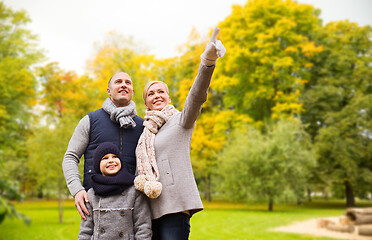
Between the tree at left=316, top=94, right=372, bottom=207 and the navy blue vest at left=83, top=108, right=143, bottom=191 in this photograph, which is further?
the tree at left=316, top=94, right=372, bottom=207

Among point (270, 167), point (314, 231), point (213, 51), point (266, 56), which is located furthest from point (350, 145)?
point (213, 51)

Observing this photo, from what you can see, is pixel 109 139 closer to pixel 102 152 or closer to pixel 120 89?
pixel 102 152

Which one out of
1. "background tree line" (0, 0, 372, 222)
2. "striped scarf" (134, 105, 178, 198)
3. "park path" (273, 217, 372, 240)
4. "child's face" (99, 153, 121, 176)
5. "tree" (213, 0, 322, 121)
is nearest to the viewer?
"striped scarf" (134, 105, 178, 198)

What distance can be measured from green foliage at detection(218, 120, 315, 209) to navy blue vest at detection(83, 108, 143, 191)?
13.3 m

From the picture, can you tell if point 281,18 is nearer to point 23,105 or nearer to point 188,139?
point 23,105

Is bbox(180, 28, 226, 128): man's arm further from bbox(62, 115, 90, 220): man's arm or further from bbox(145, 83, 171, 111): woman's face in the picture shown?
bbox(62, 115, 90, 220): man's arm

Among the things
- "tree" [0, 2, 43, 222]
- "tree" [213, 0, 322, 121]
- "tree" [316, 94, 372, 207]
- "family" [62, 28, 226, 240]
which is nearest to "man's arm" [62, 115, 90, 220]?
"family" [62, 28, 226, 240]

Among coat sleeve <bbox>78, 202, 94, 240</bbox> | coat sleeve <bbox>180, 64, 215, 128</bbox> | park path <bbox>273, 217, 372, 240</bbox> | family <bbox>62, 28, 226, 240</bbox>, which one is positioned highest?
coat sleeve <bbox>180, 64, 215, 128</bbox>

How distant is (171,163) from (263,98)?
18529mm

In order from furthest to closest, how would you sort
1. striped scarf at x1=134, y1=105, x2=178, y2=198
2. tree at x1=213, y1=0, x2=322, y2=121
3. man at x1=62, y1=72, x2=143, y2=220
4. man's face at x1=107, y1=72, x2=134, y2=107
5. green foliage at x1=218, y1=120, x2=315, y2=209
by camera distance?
1. tree at x1=213, y1=0, x2=322, y2=121
2. green foliage at x1=218, y1=120, x2=315, y2=209
3. man's face at x1=107, y1=72, x2=134, y2=107
4. man at x1=62, y1=72, x2=143, y2=220
5. striped scarf at x1=134, y1=105, x2=178, y2=198

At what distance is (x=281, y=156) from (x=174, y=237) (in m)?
14.1

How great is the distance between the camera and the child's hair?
252cm

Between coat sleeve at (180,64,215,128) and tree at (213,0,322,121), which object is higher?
tree at (213,0,322,121)

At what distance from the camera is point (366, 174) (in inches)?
685
